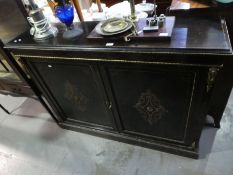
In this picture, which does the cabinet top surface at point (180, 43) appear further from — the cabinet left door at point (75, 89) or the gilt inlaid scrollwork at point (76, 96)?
the gilt inlaid scrollwork at point (76, 96)

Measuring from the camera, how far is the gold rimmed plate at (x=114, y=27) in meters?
1.00

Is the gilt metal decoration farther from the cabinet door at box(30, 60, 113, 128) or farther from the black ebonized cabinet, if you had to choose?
the cabinet door at box(30, 60, 113, 128)

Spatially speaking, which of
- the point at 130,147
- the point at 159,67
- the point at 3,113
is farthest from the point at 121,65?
the point at 3,113

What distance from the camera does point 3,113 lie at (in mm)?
2176

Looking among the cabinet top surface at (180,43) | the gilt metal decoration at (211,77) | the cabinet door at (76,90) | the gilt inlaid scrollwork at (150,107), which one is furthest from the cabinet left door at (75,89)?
the gilt metal decoration at (211,77)

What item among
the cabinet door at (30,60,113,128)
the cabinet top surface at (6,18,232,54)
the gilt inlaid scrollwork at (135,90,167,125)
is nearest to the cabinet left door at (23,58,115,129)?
the cabinet door at (30,60,113,128)

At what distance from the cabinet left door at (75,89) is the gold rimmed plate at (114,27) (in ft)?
0.66

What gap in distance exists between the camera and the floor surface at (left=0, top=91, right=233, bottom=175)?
1391mm

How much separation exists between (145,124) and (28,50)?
2.99ft

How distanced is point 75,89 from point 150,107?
533 millimetres

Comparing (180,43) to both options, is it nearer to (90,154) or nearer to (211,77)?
(211,77)

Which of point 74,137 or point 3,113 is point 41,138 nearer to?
point 74,137

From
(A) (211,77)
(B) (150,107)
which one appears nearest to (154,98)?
(B) (150,107)

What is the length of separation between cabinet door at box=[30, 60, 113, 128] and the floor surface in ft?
0.73
